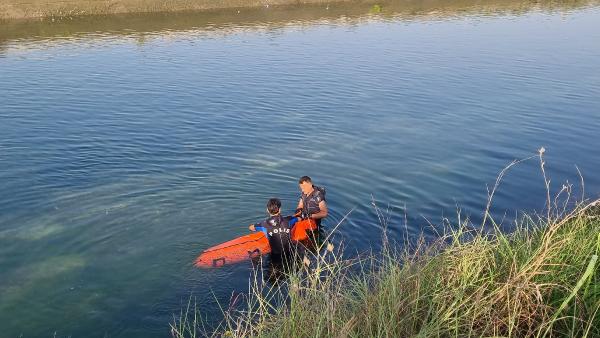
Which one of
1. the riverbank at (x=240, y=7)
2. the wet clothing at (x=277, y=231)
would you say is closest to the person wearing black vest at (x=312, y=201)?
the wet clothing at (x=277, y=231)

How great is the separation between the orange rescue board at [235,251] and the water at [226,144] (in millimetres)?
262

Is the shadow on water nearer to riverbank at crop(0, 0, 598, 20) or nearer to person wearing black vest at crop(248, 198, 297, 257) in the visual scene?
riverbank at crop(0, 0, 598, 20)

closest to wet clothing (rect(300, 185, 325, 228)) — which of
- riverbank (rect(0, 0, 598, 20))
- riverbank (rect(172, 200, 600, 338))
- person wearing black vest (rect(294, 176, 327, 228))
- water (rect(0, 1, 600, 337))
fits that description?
person wearing black vest (rect(294, 176, 327, 228))

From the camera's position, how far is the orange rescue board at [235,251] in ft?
34.3

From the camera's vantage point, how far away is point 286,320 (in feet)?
20.0

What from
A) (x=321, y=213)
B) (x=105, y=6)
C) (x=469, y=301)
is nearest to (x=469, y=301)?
(x=469, y=301)

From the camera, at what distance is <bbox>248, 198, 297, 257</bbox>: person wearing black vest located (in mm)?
10742

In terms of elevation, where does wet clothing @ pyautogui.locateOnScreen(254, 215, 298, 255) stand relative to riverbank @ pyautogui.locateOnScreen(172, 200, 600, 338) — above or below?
below

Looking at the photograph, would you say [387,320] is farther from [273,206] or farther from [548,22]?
[548,22]

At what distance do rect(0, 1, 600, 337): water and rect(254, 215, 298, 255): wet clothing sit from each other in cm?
101

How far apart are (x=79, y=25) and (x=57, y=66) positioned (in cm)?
1579

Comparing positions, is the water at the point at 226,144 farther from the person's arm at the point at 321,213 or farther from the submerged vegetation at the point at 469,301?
the submerged vegetation at the point at 469,301

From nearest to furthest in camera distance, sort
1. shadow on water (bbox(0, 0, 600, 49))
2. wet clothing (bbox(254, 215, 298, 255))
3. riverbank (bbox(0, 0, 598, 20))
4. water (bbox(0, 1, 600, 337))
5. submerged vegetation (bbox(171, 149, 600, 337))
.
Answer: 1. submerged vegetation (bbox(171, 149, 600, 337))
2. water (bbox(0, 1, 600, 337))
3. wet clothing (bbox(254, 215, 298, 255))
4. shadow on water (bbox(0, 0, 600, 49))
5. riverbank (bbox(0, 0, 598, 20))

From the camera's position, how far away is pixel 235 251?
35.0 ft
